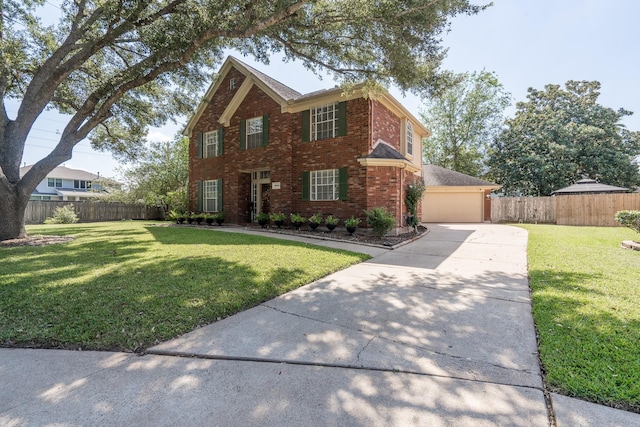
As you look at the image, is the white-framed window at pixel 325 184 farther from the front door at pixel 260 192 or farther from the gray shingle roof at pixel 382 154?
the front door at pixel 260 192

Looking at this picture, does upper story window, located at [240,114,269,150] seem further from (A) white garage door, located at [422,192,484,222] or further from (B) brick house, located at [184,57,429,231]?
(A) white garage door, located at [422,192,484,222]

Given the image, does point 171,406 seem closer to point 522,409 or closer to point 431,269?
point 522,409

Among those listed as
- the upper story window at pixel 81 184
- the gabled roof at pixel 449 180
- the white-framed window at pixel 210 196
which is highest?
the upper story window at pixel 81 184

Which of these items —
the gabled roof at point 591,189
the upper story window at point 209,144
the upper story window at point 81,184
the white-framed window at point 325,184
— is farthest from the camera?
the upper story window at point 81,184

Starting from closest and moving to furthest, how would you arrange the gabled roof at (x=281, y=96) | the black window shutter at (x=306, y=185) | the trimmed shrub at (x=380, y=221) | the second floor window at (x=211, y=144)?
the trimmed shrub at (x=380, y=221) < the gabled roof at (x=281, y=96) < the black window shutter at (x=306, y=185) < the second floor window at (x=211, y=144)

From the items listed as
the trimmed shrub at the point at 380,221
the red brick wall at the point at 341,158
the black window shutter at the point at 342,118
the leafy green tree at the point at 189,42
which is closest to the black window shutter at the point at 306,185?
the red brick wall at the point at 341,158

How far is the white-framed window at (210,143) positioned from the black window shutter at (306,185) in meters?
6.22

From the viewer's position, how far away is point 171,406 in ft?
6.54

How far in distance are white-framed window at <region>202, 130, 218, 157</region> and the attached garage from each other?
44.4ft

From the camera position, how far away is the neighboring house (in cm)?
3497

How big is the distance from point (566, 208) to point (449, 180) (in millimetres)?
6801

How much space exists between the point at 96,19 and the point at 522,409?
12372 mm

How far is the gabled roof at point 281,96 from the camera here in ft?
38.0

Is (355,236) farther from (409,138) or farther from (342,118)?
(409,138)
